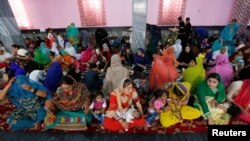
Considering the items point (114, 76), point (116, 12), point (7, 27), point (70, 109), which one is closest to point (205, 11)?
point (116, 12)

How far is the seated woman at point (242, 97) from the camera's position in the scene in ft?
8.27

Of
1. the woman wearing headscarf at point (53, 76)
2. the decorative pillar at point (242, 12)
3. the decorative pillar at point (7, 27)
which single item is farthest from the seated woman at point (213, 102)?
the decorative pillar at point (7, 27)

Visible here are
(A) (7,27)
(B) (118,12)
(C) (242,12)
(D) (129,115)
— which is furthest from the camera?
(B) (118,12)

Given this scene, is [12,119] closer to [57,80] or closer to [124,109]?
[57,80]

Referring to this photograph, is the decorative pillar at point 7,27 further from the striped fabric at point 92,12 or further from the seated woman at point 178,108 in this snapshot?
the seated woman at point 178,108

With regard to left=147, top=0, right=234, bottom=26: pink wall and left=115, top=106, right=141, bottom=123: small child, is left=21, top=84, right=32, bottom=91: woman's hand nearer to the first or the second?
left=115, top=106, right=141, bottom=123: small child

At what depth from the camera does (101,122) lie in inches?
101

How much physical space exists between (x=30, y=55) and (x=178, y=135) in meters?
3.77

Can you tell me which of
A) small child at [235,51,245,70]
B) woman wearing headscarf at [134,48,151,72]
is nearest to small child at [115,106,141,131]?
woman wearing headscarf at [134,48,151,72]

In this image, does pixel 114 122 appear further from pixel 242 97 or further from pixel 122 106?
pixel 242 97

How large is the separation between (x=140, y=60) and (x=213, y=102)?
1.82m

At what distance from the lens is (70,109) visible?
2.49 m

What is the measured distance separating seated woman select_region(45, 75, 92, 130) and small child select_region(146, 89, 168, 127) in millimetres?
826

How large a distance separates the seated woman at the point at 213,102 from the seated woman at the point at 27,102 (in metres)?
2.09
